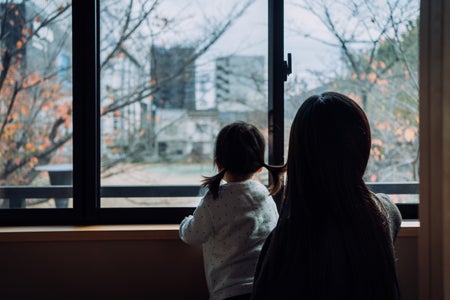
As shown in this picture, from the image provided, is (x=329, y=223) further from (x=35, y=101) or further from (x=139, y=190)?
(x=35, y=101)

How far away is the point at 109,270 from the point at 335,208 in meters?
1.20

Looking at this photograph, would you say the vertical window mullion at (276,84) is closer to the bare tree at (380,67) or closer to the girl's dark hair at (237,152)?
the bare tree at (380,67)

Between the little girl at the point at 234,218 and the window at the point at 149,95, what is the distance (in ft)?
1.26

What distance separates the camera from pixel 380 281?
750 mm

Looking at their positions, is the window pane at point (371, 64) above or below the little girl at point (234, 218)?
above

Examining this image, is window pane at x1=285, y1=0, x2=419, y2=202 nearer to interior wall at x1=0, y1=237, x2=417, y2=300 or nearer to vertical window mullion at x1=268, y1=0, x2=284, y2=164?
vertical window mullion at x1=268, y1=0, x2=284, y2=164

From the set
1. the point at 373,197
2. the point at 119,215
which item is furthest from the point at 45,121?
the point at 373,197

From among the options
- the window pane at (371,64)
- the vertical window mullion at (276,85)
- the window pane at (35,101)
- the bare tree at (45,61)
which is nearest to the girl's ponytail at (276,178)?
the vertical window mullion at (276,85)

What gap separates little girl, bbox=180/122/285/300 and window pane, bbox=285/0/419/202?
→ 485 mm

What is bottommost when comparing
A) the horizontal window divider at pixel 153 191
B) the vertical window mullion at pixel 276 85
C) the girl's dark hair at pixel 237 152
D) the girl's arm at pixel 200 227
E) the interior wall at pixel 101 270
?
the interior wall at pixel 101 270

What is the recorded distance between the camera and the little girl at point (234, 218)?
1.38 metres

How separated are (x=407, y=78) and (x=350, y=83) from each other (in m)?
0.29

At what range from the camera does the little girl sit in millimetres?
1379

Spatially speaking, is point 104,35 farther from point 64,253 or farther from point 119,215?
point 64,253
